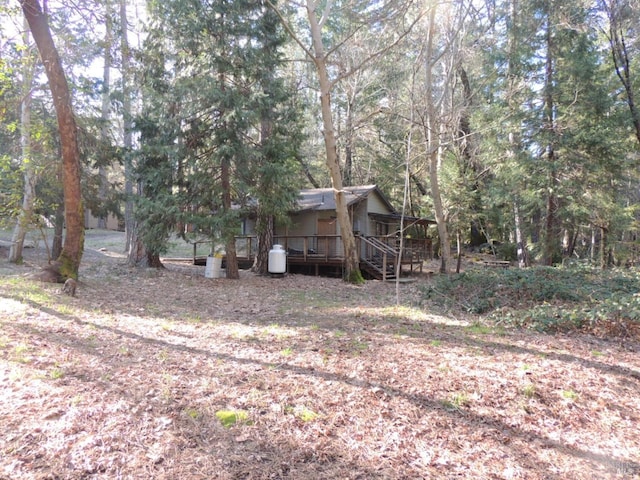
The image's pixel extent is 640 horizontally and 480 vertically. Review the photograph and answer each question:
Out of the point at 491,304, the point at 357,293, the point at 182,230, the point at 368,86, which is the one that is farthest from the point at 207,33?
the point at 368,86

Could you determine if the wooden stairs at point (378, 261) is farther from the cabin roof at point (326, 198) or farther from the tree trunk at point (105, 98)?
the tree trunk at point (105, 98)

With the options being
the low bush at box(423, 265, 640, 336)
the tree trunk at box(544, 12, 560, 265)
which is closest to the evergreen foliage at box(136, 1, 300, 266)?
the low bush at box(423, 265, 640, 336)

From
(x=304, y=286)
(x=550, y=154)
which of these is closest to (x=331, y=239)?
(x=304, y=286)

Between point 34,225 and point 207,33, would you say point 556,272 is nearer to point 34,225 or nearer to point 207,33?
point 207,33

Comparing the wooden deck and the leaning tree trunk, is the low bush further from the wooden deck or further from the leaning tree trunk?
the leaning tree trunk

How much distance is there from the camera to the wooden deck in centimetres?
1552

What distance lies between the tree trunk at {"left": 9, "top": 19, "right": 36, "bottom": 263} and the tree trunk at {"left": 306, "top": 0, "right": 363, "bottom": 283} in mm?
6905

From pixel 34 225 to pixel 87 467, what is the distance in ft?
32.0

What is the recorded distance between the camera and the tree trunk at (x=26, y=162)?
9.44 metres

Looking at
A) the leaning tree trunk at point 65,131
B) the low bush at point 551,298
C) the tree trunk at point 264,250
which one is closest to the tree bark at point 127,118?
the leaning tree trunk at point 65,131

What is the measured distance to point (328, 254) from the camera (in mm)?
15938

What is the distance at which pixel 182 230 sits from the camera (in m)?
11.4

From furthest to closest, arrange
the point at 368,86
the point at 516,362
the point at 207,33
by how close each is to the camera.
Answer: the point at 368,86, the point at 207,33, the point at 516,362

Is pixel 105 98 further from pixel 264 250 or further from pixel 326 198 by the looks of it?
pixel 326 198
